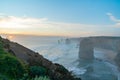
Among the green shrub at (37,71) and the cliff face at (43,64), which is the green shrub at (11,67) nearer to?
the green shrub at (37,71)

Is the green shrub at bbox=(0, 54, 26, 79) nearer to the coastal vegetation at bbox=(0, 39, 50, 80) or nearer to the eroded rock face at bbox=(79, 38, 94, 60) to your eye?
the coastal vegetation at bbox=(0, 39, 50, 80)

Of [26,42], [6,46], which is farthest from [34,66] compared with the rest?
[26,42]

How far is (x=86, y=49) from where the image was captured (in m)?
63.0

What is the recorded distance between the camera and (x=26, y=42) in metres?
61.5

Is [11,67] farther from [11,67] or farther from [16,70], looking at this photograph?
[16,70]

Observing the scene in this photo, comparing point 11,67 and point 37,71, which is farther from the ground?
point 11,67

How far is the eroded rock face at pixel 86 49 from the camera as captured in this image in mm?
60513

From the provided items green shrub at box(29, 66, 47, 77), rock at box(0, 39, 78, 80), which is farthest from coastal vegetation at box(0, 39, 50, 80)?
rock at box(0, 39, 78, 80)

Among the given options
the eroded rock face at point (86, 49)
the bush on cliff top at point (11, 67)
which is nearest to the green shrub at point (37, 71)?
the bush on cliff top at point (11, 67)

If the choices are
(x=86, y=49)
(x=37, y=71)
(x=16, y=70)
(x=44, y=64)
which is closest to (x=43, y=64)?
(x=44, y=64)

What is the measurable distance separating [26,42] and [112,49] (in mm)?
17433

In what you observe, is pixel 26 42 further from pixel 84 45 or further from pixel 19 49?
pixel 19 49

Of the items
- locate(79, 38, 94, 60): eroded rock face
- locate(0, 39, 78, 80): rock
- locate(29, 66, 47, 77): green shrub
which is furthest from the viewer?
locate(79, 38, 94, 60): eroded rock face

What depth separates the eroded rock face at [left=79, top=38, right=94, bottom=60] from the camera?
2382 inches
